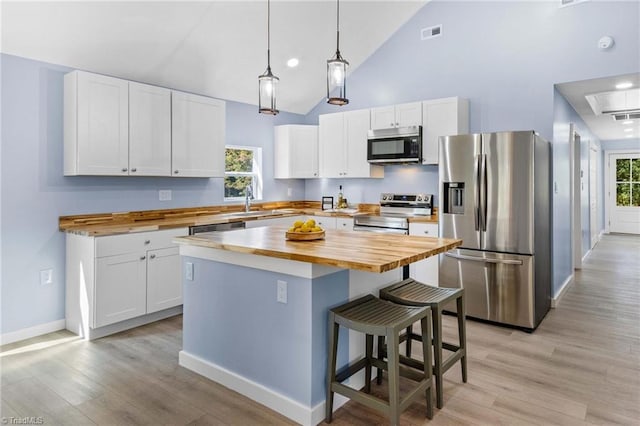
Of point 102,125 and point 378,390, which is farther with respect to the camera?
point 102,125

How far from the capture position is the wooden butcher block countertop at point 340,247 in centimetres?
203

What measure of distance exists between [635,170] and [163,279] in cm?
1098

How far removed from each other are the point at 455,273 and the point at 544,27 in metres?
2.77

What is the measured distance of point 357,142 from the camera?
5496mm

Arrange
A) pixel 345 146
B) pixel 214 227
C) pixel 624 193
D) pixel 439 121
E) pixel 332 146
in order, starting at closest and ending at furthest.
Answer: pixel 214 227 < pixel 439 121 < pixel 345 146 < pixel 332 146 < pixel 624 193

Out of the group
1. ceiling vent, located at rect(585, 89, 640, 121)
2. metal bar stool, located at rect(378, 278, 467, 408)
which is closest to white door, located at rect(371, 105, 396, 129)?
ceiling vent, located at rect(585, 89, 640, 121)

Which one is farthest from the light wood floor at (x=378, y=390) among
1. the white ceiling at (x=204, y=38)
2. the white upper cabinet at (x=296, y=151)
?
the white upper cabinet at (x=296, y=151)

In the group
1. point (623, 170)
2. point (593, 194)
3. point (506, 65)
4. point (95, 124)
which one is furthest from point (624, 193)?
point (95, 124)

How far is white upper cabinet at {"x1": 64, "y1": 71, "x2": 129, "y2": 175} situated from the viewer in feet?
11.9

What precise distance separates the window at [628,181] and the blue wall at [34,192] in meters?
11.2

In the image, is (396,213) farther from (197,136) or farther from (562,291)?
(197,136)

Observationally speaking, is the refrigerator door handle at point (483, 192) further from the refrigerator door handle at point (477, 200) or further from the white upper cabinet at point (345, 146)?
the white upper cabinet at point (345, 146)

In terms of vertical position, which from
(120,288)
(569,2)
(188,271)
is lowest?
(120,288)

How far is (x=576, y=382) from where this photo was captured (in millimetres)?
2740
